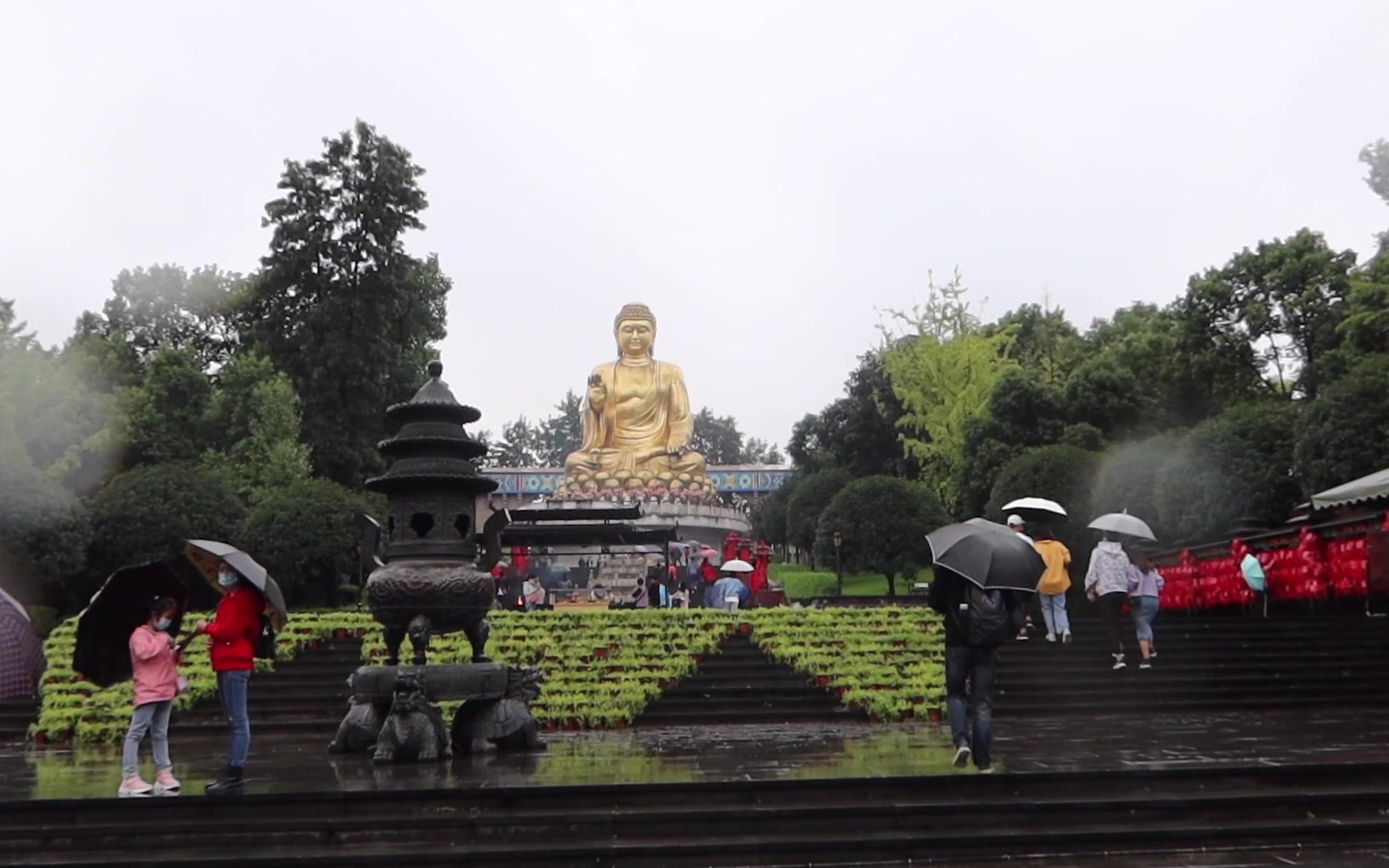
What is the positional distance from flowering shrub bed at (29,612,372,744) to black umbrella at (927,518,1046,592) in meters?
7.23

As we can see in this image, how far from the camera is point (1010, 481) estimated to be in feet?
84.0

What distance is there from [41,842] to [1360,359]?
24305 mm

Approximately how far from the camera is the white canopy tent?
17156mm

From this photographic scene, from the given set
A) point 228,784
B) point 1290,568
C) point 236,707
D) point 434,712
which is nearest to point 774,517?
point 1290,568

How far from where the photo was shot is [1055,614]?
14273 millimetres

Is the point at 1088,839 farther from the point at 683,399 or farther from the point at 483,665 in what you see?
the point at 683,399

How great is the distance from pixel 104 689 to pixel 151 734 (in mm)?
3339

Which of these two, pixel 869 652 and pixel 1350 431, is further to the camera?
pixel 1350 431

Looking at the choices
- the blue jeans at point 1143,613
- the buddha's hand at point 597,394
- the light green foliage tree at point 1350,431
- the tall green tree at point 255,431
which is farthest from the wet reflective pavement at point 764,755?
the buddha's hand at point 597,394

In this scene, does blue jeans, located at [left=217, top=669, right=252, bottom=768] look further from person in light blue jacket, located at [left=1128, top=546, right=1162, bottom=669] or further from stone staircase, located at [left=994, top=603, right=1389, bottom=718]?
person in light blue jacket, located at [left=1128, top=546, right=1162, bottom=669]

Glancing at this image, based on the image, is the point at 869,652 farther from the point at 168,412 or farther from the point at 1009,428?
the point at 168,412

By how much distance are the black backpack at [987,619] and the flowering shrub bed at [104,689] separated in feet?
24.0

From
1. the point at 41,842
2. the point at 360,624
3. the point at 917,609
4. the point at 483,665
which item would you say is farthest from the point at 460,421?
the point at 917,609

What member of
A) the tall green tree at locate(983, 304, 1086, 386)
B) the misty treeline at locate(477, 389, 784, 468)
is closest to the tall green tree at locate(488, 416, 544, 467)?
the misty treeline at locate(477, 389, 784, 468)
